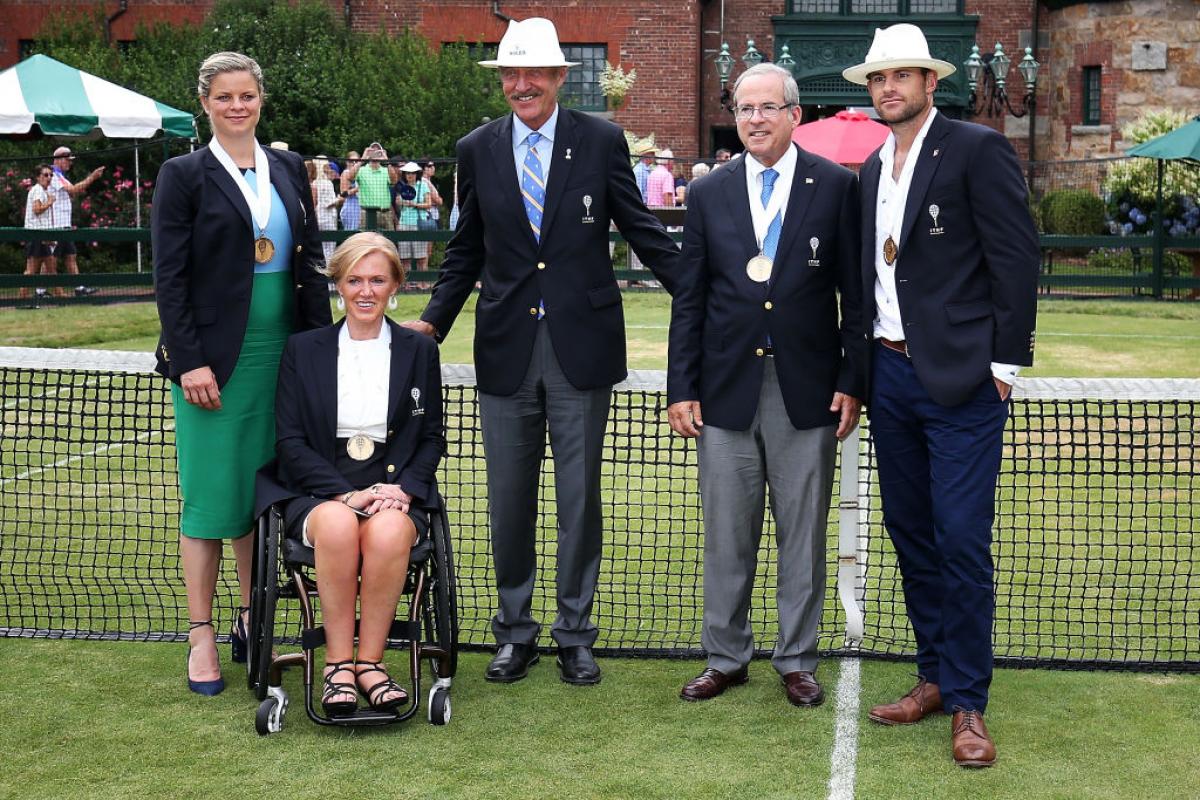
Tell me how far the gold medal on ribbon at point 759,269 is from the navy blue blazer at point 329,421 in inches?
47.3

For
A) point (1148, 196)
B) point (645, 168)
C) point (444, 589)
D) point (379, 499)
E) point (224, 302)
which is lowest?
point (444, 589)

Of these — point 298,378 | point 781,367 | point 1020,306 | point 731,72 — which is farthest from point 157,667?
point 731,72

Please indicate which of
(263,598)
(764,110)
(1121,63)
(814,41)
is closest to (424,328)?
(263,598)

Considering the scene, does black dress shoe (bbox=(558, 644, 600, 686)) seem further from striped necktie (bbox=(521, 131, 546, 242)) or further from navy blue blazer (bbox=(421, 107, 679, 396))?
striped necktie (bbox=(521, 131, 546, 242))

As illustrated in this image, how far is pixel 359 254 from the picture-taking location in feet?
18.5

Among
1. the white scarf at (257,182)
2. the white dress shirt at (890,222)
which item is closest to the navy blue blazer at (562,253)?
the white scarf at (257,182)

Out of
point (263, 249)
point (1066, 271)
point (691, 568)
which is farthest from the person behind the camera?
point (1066, 271)

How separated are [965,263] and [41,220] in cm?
1838

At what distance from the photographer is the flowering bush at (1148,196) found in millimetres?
23312

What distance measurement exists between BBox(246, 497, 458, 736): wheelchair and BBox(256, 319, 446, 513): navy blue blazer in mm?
145

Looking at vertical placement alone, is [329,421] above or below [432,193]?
below

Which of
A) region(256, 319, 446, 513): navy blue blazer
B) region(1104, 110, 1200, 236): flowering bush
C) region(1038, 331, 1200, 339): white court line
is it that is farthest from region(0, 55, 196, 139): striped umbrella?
region(256, 319, 446, 513): navy blue blazer

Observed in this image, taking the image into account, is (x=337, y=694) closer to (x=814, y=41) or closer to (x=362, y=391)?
(x=362, y=391)

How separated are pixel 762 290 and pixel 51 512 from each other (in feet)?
17.1
